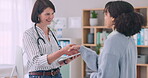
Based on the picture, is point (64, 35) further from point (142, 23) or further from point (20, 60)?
point (142, 23)

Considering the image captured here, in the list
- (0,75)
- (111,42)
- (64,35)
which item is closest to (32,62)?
(111,42)

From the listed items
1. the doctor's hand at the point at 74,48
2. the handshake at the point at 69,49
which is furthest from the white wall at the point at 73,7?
the doctor's hand at the point at 74,48

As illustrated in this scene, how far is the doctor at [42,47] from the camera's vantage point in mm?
2344

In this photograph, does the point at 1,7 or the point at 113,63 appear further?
the point at 1,7

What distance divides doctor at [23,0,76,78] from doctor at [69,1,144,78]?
1.90 ft

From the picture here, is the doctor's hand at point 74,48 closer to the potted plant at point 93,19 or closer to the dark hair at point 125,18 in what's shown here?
the dark hair at point 125,18

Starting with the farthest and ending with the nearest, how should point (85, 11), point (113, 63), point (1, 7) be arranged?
point (85, 11) < point (1, 7) < point (113, 63)

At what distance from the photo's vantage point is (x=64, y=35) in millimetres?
5492

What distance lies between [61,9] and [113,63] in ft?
12.5

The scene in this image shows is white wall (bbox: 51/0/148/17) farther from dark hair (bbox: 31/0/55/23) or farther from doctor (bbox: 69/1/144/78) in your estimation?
doctor (bbox: 69/1/144/78)

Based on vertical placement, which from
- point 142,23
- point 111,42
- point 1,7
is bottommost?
point 111,42

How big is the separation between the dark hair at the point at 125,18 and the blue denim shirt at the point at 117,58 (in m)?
0.05

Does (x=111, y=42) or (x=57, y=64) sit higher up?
(x=111, y=42)

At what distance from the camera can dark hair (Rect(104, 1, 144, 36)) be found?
1.83 meters
